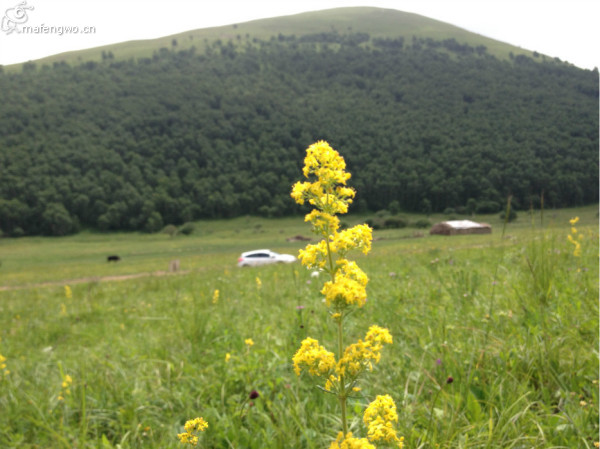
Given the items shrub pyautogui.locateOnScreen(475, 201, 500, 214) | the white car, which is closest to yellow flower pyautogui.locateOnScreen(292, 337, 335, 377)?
the white car

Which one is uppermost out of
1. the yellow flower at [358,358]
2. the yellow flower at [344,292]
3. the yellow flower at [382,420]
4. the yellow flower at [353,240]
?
the yellow flower at [353,240]

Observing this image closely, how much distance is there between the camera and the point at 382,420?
5.04 feet

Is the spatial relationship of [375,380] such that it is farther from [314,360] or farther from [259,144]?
[259,144]

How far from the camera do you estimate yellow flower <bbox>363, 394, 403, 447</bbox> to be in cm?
150

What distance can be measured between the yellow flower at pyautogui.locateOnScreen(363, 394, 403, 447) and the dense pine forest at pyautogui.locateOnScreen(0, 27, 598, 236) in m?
89.1

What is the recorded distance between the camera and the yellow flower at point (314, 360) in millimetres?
1499

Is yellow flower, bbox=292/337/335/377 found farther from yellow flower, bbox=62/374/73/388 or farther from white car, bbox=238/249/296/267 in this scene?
white car, bbox=238/249/296/267

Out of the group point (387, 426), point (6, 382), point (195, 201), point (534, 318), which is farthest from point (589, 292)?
point (195, 201)

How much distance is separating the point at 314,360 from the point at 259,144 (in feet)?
545

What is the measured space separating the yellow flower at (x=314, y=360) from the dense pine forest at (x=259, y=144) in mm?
89294

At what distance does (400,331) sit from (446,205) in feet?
388

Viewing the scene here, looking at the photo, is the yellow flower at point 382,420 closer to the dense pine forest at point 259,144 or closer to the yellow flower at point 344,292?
the yellow flower at point 344,292

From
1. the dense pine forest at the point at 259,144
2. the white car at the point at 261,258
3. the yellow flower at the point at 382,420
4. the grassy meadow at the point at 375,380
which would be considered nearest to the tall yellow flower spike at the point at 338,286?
the yellow flower at the point at 382,420

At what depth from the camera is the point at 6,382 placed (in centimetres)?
426
